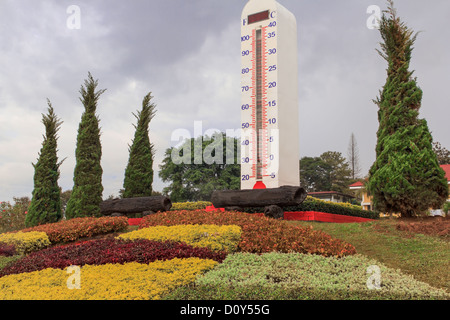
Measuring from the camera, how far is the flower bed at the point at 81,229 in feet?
38.7

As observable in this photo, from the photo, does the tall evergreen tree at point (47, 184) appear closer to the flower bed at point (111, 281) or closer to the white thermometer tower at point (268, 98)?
the white thermometer tower at point (268, 98)

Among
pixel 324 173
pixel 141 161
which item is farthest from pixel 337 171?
pixel 141 161

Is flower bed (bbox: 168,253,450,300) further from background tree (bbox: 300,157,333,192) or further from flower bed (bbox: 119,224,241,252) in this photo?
background tree (bbox: 300,157,333,192)

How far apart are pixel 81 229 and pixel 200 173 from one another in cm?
1846

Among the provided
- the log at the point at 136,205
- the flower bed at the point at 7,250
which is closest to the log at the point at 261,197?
the log at the point at 136,205

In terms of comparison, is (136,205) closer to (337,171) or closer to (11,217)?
(11,217)

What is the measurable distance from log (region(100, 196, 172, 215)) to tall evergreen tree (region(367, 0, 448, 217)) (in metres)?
7.05

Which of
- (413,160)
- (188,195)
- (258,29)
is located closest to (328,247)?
(413,160)

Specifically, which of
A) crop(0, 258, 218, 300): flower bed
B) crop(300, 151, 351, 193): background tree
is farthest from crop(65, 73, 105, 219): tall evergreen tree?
crop(300, 151, 351, 193): background tree

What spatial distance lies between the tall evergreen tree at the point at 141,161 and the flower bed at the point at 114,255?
8401 mm

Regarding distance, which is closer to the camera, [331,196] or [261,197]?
[261,197]

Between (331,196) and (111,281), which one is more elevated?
(331,196)

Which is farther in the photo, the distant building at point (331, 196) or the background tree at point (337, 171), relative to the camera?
the background tree at point (337, 171)

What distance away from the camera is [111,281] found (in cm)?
607
